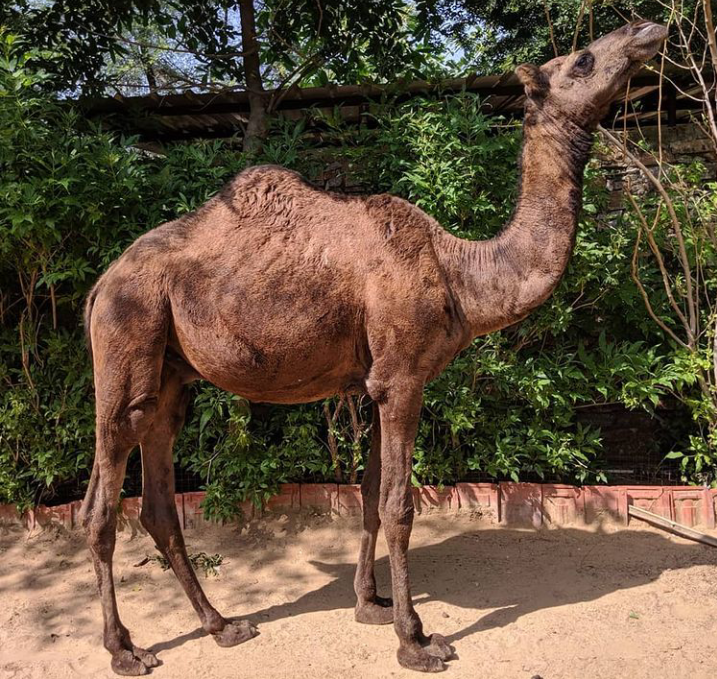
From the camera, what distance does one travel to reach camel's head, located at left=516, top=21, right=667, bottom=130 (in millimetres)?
3771

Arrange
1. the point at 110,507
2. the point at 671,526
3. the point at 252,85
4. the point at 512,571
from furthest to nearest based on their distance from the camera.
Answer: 1. the point at 252,85
2. the point at 671,526
3. the point at 512,571
4. the point at 110,507

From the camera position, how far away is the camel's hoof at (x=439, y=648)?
4.00 meters

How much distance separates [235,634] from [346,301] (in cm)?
194

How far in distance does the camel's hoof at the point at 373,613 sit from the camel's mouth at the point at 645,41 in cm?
322

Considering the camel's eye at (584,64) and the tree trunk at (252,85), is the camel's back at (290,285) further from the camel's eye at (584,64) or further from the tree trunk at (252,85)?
the tree trunk at (252,85)

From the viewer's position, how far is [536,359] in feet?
19.7

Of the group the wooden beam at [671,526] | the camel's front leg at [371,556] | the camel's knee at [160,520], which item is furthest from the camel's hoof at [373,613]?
the wooden beam at [671,526]

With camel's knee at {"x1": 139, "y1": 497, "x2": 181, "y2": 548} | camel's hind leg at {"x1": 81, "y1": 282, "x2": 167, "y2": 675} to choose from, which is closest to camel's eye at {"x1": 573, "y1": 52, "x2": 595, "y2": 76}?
camel's hind leg at {"x1": 81, "y1": 282, "x2": 167, "y2": 675}

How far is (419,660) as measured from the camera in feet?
12.9

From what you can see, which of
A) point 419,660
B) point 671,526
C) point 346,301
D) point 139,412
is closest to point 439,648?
point 419,660

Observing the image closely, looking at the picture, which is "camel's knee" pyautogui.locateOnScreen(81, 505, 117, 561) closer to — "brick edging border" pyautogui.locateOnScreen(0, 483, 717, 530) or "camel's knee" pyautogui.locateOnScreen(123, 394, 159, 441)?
"camel's knee" pyautogui.locateOnScreen(123, 394, 159, 441)

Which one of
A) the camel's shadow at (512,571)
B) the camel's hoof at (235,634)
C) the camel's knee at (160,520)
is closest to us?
the camel's hoof at (235,634)

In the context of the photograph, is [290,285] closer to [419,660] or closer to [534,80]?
[534,80]

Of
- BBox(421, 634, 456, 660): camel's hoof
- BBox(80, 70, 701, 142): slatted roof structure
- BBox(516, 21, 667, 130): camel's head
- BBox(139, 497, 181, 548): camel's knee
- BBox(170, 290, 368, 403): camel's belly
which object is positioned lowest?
BBox(421, 634, 456, 660): camel's hoof
